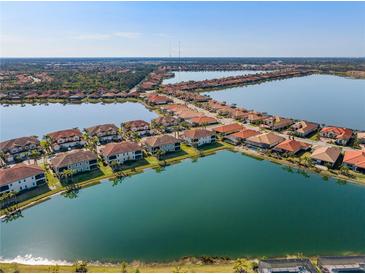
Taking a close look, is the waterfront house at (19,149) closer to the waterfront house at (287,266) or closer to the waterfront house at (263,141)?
the waterfront house at (263,141)

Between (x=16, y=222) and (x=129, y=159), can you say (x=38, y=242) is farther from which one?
(x=129, y=159)

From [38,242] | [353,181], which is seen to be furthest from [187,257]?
[353,181]

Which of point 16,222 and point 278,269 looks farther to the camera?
point 16,222

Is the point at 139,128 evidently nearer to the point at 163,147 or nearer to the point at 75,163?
the point at 163,147

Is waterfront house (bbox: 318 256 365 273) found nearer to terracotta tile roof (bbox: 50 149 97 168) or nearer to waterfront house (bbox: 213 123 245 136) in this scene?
terracotta tile roof (bbox: 50 149 97 168)

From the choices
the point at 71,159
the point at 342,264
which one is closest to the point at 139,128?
the point at 71,159

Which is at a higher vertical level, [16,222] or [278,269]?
[278,269]

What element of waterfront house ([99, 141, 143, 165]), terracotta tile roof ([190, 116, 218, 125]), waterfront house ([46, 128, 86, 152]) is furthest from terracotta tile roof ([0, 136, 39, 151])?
terracotta tile roof ([190, 116, 218, 125])
